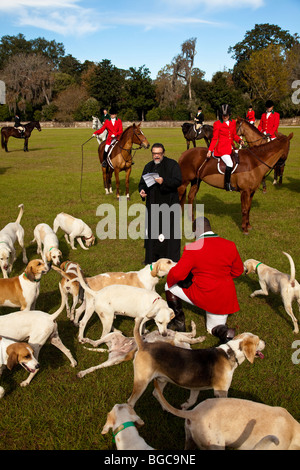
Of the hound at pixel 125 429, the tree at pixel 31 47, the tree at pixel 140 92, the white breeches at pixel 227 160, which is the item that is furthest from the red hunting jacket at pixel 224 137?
the tree at pixel 31 47

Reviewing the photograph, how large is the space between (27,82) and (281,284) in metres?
79.4

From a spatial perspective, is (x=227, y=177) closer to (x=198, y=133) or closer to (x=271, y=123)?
(x=271, y=123)

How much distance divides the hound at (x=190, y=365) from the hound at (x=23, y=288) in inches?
85.8

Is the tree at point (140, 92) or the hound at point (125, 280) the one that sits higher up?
the tree at point (140, 92)

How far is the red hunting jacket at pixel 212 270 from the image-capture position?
413 centimetres

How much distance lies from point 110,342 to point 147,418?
42.7 inches

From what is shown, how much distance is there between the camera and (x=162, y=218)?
19.7ft

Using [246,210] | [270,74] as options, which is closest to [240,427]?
[246,210]

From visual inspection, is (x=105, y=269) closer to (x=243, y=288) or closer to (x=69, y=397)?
(x=243, y=288)

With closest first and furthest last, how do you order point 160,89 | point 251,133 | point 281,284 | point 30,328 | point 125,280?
point 30,328 → point 281,284 → point 125,280 → point 251,133 → point 160,89

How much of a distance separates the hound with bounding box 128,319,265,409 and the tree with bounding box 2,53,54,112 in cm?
7503

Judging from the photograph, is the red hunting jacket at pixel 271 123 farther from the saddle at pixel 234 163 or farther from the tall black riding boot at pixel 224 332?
the tall black riding boot at pixel 224 332

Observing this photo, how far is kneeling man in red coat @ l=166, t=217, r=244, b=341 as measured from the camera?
163 inches

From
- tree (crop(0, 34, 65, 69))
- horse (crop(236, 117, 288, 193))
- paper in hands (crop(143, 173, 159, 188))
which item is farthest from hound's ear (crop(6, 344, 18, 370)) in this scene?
tree (crop(0, 34, 65, 69))
